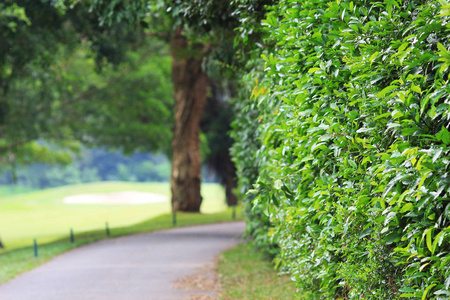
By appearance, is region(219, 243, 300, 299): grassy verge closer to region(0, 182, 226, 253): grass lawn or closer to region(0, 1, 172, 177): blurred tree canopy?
region(0, 1, 172, 177): blurred tree canopy

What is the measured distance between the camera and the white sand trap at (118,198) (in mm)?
56438

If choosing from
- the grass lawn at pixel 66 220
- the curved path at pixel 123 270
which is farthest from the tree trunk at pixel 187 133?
the curved path at pixel 123 270

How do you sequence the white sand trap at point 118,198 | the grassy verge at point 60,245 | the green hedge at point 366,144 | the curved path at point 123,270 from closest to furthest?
the green hedge at point 366,144 → the curved path at point 123,270 → the grassy verge at point 60,245 → the white sand trap at point 118,198

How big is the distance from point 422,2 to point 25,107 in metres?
20.5

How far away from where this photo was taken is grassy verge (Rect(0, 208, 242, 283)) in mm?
11723

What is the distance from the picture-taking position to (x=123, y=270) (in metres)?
10.9

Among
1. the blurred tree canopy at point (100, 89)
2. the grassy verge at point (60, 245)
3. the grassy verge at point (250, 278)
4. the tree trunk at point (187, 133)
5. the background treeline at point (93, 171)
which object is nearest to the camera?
the grassy verge at point (250, 278)

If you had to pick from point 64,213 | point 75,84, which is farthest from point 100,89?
point 64,213

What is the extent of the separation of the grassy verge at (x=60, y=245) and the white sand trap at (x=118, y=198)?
31.3 metres

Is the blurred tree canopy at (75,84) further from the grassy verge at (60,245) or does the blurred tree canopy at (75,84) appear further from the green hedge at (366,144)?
the green hedge at (366,144)

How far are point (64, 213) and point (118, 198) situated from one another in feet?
41.1

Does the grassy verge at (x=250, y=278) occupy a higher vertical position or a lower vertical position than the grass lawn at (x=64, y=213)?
higher

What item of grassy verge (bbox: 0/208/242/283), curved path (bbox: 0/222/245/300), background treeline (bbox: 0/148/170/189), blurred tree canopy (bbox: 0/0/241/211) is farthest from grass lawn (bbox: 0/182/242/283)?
background treeline (bbox: 0/148/170/189)

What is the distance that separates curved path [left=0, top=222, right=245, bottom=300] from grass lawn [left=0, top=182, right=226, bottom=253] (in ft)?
29.6
